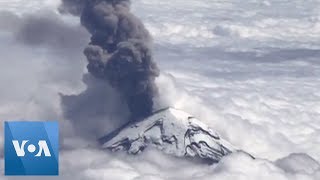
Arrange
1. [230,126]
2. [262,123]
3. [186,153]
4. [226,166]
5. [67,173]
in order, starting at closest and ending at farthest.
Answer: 1. [67,173]
2. [226,166]
3. [186,153]
4. [230,126]
5. [262,123]

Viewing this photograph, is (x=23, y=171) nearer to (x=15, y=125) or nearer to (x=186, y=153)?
(x=15, y=125)

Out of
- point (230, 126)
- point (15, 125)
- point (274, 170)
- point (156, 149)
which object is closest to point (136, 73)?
point (156, 149)

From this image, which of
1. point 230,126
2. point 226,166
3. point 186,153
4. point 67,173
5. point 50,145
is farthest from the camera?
point 230,126

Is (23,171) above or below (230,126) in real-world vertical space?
above

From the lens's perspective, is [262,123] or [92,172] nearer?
[92,172]

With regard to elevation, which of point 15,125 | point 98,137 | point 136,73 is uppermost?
point 15,125

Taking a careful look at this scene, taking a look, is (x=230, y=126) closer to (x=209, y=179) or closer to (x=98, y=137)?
(x=98, y=137)
